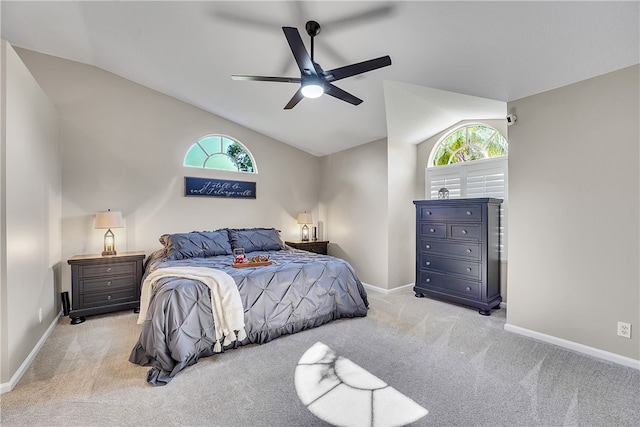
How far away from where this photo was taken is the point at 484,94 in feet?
10.3

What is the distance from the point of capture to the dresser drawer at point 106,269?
3539 millimetres

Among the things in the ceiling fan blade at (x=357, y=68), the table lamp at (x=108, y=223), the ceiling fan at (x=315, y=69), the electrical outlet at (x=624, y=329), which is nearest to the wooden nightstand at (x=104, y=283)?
the table lamp at (x=108, y=223)

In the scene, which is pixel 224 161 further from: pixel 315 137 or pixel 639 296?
pixel 639 296

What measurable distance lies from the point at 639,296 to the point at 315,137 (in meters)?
4.24

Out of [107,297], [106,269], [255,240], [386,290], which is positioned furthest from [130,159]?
[386,290]

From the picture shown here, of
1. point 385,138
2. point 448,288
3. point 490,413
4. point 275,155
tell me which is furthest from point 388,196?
point 490,413

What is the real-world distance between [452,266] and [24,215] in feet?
15.1

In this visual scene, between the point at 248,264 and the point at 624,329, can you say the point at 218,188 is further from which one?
the point at 624,329

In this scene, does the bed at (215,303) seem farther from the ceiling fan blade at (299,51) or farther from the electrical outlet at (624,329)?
the electrical outlet at (624,329)

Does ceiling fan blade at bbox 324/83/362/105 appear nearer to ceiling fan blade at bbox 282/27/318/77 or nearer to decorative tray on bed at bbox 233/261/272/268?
ceiling fan blade at bbox 282/27/318/77

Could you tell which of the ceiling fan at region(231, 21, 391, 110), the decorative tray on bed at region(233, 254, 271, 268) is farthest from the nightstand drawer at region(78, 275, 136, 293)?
the ceiling fan at region(231, 21, 391, 110)

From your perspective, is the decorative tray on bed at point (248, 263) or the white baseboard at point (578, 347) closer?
the white baseboard at point (578, 347)

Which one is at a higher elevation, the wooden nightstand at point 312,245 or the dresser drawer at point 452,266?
the wooden nightstand at point 312,245

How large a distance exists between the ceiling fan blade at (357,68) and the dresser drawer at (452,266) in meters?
2.79
